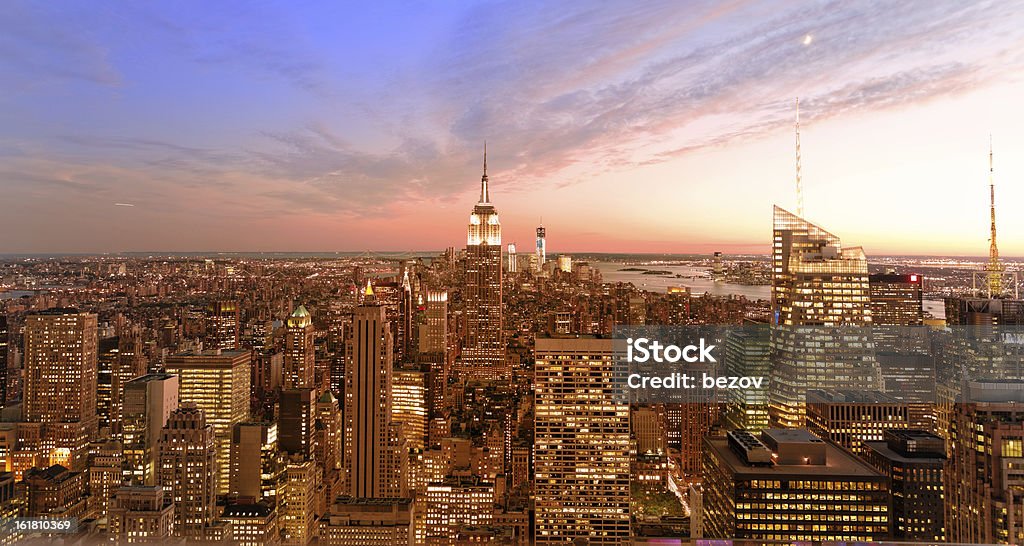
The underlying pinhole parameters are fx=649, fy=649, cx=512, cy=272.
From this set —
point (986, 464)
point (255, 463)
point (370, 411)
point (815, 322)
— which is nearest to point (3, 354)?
point (255, 463)

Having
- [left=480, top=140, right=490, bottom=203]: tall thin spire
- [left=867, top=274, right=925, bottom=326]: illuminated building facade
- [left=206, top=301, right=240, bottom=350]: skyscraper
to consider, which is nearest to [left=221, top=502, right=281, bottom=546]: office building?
[left=206, top=301, right=240, bottom=350]: skyscraper

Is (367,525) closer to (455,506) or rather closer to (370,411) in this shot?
(455,506)

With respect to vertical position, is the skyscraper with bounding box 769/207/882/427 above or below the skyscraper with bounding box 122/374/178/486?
above

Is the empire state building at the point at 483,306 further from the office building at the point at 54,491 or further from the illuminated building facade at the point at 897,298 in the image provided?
the office building at the point at 54,491

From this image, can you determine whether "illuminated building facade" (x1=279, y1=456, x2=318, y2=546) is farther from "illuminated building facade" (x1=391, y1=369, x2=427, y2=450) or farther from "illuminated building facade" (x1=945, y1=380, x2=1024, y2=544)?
"illuminated building facade" (x1=945, y1=380, x2=1024, y2=544)

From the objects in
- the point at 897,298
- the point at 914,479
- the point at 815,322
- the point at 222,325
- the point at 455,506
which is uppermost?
the point at 897,298

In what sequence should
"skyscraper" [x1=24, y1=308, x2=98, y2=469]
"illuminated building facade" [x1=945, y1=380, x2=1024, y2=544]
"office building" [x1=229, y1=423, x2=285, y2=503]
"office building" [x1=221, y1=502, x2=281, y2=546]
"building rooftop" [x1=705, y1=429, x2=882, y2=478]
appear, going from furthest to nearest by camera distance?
"office building" [x1=229, y1=423, x2=285, y2=503] < "skyscraper" [x1=24, y1=308, x2=98, y2=469] < "office building" [x1=221, y1=502, x2=281, y2=546] < "building rooftop" [x1=705, y1=429, x2=882, y2=478] < "illuminated building facade" [x1=945, y1=380, x2=1024, y2=544]

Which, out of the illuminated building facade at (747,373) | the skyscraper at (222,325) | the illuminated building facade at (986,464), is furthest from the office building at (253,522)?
the illuminated building facade at (986,464)
